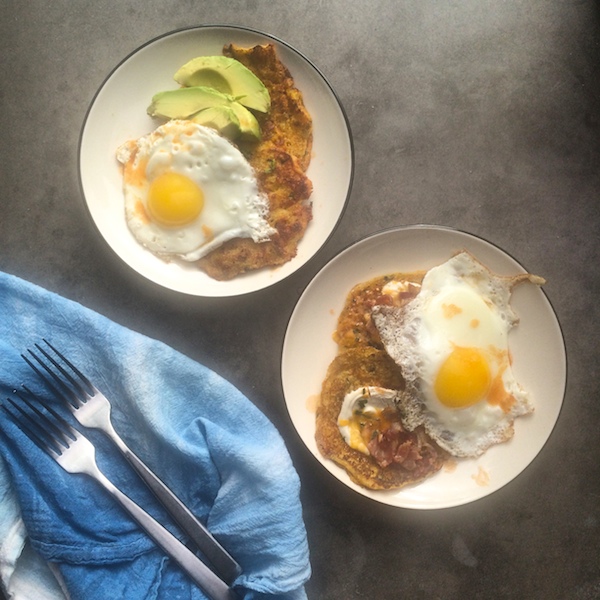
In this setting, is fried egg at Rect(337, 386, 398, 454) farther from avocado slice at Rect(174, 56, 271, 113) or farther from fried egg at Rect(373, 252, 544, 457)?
avocado slice at Rect(174, 56, 271, 113)

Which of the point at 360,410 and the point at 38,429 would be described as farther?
the point at 360,410

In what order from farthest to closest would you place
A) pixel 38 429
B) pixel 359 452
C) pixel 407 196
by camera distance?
pixel 407 196
pixel 359 452
pixel 38 429

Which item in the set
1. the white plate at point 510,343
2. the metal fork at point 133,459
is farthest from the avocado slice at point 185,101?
the metal fork at point 133,459

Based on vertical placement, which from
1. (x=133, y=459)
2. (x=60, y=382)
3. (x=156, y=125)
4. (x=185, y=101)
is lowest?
(x=133, y=459)

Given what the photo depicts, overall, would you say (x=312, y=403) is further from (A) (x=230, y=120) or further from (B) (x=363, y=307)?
(A) (x=230, y=120)

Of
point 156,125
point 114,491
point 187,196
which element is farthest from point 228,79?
point 114,491
